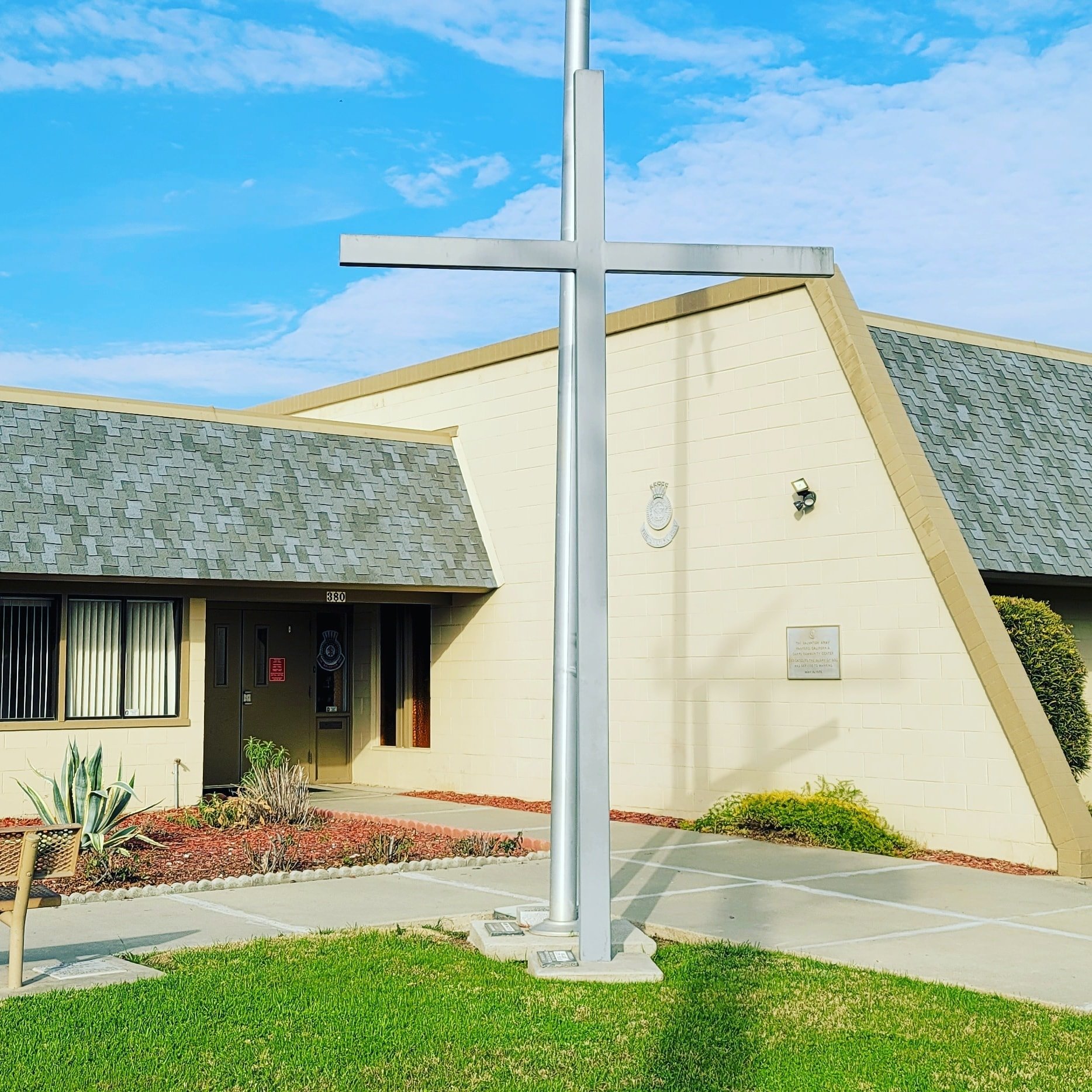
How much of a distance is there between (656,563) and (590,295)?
8552 mm

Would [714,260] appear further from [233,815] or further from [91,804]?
[233,815]

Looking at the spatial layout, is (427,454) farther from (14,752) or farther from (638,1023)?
(638,1023)

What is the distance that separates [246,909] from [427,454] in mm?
10353

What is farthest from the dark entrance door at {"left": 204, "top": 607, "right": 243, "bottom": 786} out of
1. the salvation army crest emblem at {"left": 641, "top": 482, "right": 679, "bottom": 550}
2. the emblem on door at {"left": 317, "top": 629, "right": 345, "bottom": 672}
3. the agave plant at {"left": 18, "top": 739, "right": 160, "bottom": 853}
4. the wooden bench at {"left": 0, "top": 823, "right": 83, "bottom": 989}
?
the wooden bench at {"left": 0, "top": 823, "right": 83, "bottom": 989}

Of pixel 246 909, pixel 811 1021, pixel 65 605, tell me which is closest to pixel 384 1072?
pixel 811 1021

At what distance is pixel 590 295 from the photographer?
8.13 metres

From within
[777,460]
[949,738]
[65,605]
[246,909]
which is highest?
[777,460]

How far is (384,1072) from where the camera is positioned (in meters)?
6.03

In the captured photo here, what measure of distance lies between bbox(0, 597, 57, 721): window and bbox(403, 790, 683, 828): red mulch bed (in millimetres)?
5139

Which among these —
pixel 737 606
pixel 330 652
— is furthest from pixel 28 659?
pixel 737 606

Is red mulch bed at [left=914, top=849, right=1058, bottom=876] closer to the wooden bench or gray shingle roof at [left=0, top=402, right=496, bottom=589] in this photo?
gray shingle roof at [left=0, top=402, right=496, bottom=589]

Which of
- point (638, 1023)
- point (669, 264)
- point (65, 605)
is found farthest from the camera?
point (65, 605)

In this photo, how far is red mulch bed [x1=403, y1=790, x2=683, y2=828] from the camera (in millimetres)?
15789

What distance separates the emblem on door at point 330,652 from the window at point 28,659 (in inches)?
220
